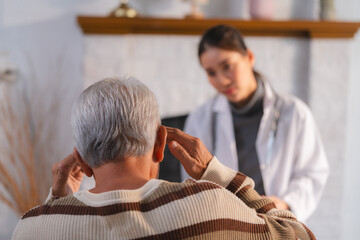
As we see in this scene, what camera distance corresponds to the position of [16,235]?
2.96ft

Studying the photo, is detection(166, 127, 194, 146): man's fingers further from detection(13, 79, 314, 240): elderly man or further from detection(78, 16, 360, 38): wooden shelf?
detection(78, 16, 360, 38): wooden shelf

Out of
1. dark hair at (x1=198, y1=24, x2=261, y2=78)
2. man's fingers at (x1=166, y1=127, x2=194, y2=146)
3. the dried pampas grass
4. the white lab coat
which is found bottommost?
the dried pampas grass

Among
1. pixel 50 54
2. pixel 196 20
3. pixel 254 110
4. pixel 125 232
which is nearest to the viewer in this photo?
pixel 125 232

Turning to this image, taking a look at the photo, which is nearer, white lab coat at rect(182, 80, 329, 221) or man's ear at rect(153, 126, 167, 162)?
man's ear at rect(153, 126, 167, 162)

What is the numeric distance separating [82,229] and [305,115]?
1274mm

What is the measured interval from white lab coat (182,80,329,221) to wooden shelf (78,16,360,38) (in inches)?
42.3

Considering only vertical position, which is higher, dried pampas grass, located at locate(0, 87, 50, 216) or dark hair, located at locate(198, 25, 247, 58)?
dark hair, located at locate(198, 25, 247, 58)

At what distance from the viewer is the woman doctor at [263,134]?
180 centimetres

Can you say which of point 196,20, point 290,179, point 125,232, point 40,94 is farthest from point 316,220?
point 125,232

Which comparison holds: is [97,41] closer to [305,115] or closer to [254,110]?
[254,110]

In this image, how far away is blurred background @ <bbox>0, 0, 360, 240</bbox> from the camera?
9.92ft

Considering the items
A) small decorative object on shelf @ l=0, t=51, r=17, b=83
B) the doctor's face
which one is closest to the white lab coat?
the doctor's face

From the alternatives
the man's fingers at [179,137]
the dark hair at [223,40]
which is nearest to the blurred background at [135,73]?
the dark hair at [223,40]

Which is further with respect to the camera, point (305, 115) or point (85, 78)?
point (85, 78)
